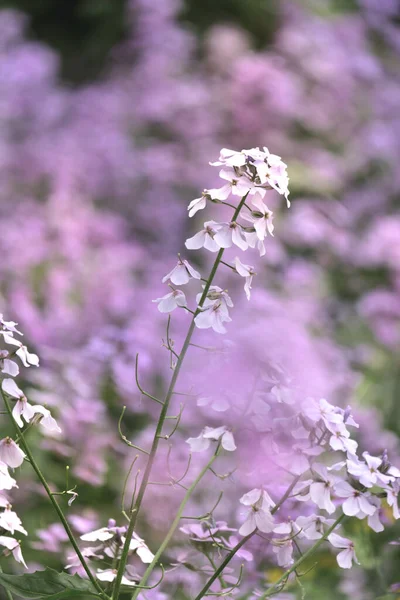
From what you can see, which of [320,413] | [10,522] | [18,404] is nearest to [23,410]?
[18,404]

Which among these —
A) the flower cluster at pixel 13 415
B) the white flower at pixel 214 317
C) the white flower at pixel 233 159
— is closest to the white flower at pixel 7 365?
the flower cluster at pixel 13 415

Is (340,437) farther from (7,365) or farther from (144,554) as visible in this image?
(7,365)

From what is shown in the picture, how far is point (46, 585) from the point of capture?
94cm

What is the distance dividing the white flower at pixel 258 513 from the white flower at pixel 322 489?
2.0 inches

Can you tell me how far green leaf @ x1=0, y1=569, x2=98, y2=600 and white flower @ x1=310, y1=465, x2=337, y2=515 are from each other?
273 millimetres

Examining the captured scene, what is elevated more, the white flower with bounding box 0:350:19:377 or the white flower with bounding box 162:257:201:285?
the white flower with bounding box 162:257:201:285

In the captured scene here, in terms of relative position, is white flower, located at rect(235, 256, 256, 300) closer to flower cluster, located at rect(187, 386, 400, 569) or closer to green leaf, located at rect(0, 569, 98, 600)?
flower cluster, located at rect(187, 386, 400, 569)

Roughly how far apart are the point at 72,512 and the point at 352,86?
323 centimetres

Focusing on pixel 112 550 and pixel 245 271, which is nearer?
pixel 245 271

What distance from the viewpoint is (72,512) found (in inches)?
71.6

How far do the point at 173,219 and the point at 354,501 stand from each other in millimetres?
2637

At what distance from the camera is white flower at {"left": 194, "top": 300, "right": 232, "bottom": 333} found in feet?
3.08

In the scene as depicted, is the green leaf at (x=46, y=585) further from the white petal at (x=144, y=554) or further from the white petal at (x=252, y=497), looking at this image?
the white petal at (x=252, y=497)

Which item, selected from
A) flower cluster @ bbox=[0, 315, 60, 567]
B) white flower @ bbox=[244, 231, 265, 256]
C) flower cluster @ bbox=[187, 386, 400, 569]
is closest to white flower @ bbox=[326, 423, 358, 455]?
flower cluster @ bbox=[187, 386, 400, 569]
